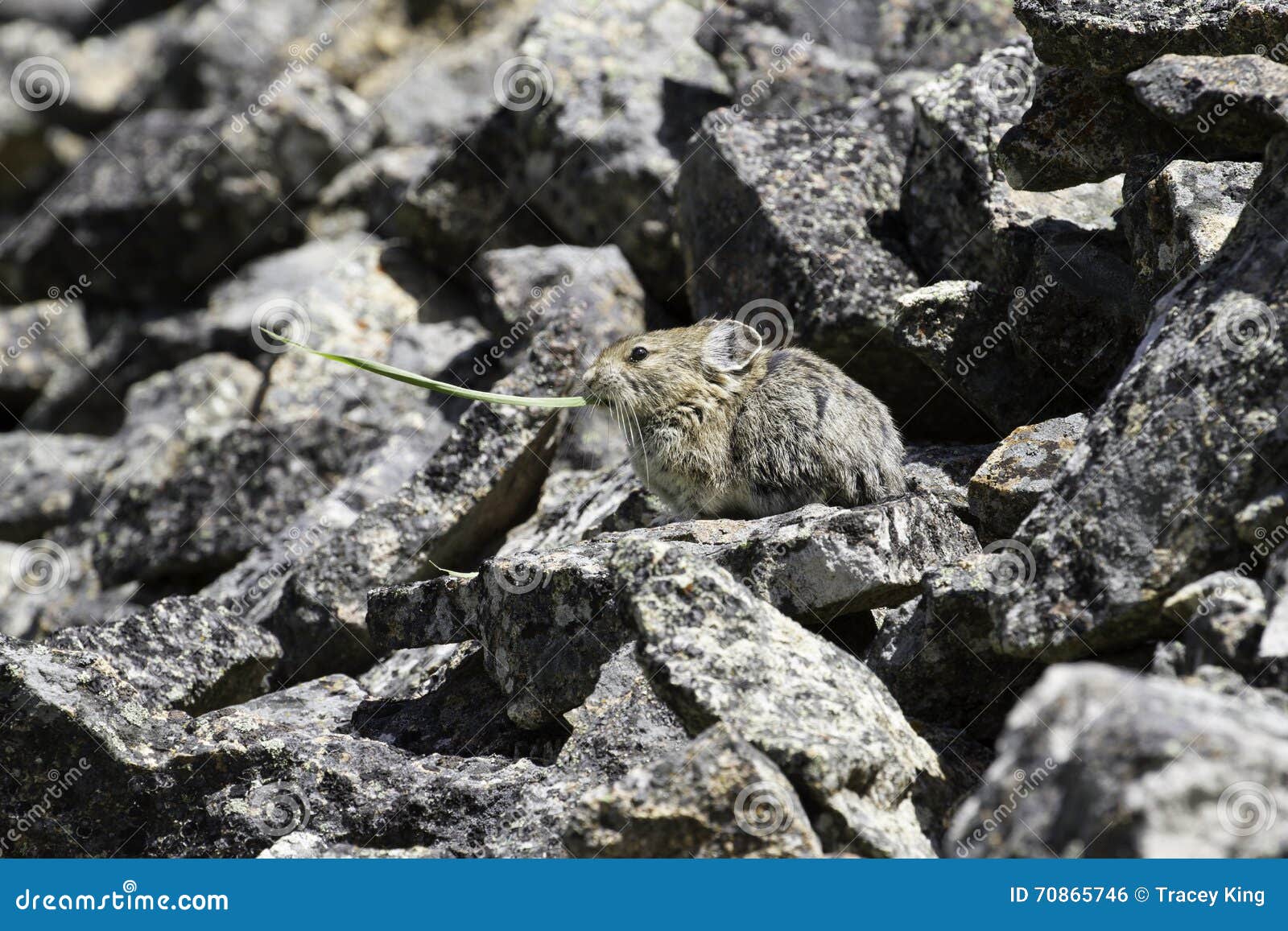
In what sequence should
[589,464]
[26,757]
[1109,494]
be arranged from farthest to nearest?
[589,464] < [26,757] < [1109,494]

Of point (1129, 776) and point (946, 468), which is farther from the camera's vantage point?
point (946, 468)

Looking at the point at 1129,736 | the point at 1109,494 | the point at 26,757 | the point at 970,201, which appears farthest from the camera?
the point at 970,201

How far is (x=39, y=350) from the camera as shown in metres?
16.8

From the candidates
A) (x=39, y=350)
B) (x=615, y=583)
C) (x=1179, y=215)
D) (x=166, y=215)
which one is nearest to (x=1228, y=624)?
(x=615, y=583)

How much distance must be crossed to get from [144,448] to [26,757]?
703 cm

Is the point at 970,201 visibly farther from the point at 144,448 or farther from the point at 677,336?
→ the point at 144,448

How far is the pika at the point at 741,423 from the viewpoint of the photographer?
25.3 feet

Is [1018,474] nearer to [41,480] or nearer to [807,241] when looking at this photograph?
[807,241]

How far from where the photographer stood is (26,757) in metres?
6.63

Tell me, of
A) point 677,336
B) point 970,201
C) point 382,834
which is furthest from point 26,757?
point 970,201

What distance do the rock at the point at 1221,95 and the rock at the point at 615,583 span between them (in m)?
2.42

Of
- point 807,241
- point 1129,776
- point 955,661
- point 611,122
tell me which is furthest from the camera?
point 611,122

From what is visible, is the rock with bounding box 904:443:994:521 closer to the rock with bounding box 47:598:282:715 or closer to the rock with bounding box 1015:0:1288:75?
the rock with bounding box 1015:0:1288:75

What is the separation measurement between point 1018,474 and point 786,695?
240cm
